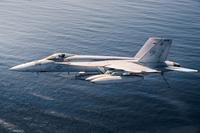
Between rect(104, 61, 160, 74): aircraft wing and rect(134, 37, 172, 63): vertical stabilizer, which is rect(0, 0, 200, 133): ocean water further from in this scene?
rect(134, 37, 172, 63): vertical stabilizer

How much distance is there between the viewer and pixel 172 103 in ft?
258

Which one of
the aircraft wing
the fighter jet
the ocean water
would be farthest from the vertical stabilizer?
the ocean water

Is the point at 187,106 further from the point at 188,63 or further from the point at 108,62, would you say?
the point at 188,63

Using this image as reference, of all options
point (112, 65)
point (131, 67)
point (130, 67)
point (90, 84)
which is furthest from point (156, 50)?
point (90, 84)

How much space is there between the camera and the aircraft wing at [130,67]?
77.7 meters

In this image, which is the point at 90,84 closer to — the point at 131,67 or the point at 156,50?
the point at 131,67

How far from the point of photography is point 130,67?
7975 cm

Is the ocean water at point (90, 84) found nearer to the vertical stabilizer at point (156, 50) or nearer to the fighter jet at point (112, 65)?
the fighter jet at point (112, 65)

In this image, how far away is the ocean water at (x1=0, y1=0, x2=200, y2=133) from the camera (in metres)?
69.4

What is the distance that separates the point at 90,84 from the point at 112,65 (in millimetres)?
10195

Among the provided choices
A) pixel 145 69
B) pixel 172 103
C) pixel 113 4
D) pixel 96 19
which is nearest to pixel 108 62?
pixel 145 69

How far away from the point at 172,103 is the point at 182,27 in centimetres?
7454

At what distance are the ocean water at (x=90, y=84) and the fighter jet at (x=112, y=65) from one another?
4424 millimetres

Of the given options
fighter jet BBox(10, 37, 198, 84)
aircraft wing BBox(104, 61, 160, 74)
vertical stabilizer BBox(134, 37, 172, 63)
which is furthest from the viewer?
vertical stabilizer BBox(134, 37, 172, 63)
